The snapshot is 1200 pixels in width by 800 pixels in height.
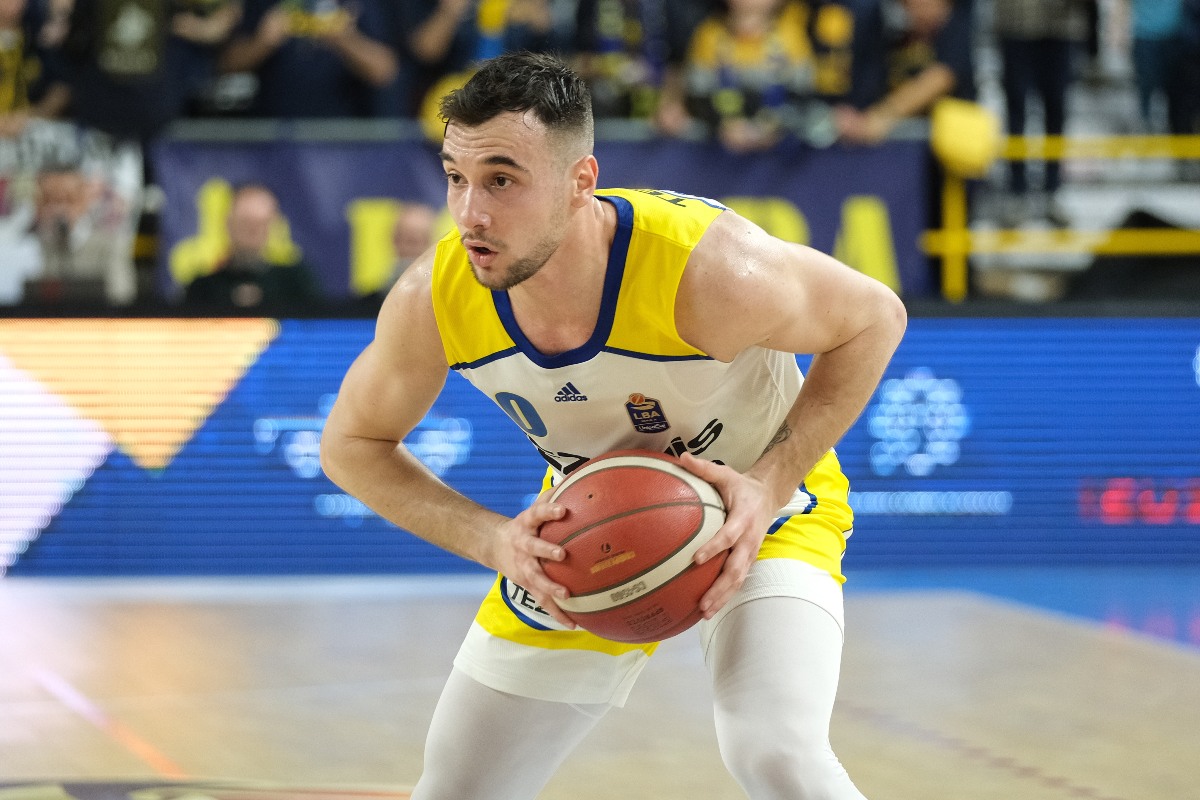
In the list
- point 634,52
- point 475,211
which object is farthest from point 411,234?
point 475,211

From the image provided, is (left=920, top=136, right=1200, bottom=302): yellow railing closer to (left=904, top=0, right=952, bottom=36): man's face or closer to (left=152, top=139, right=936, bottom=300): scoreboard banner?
(left=152, top=139, right=936, bottom=300): scoreboard banner

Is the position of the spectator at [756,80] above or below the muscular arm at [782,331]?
below

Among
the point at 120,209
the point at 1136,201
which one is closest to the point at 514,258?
the point at 120,209

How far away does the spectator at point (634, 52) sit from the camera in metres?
8.77

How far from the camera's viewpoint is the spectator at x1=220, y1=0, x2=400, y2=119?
880 cm

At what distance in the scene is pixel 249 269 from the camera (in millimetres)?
8047

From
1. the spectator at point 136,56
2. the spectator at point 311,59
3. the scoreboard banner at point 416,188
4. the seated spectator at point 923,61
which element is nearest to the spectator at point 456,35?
the spectator at point 311,59

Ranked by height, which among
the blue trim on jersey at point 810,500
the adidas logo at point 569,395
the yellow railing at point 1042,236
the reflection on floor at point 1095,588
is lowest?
the reflection on floor at point 1095,588

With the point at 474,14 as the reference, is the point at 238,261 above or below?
below

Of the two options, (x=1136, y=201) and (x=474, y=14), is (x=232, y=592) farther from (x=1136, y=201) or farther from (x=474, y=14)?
(x=1136, y=201)

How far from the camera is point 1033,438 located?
8.03m

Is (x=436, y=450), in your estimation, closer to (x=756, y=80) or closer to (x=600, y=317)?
(x=756, y=80)

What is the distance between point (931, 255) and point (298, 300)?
3.94 m

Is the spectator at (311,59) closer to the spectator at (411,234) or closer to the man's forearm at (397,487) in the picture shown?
the spectator at (411,234)
